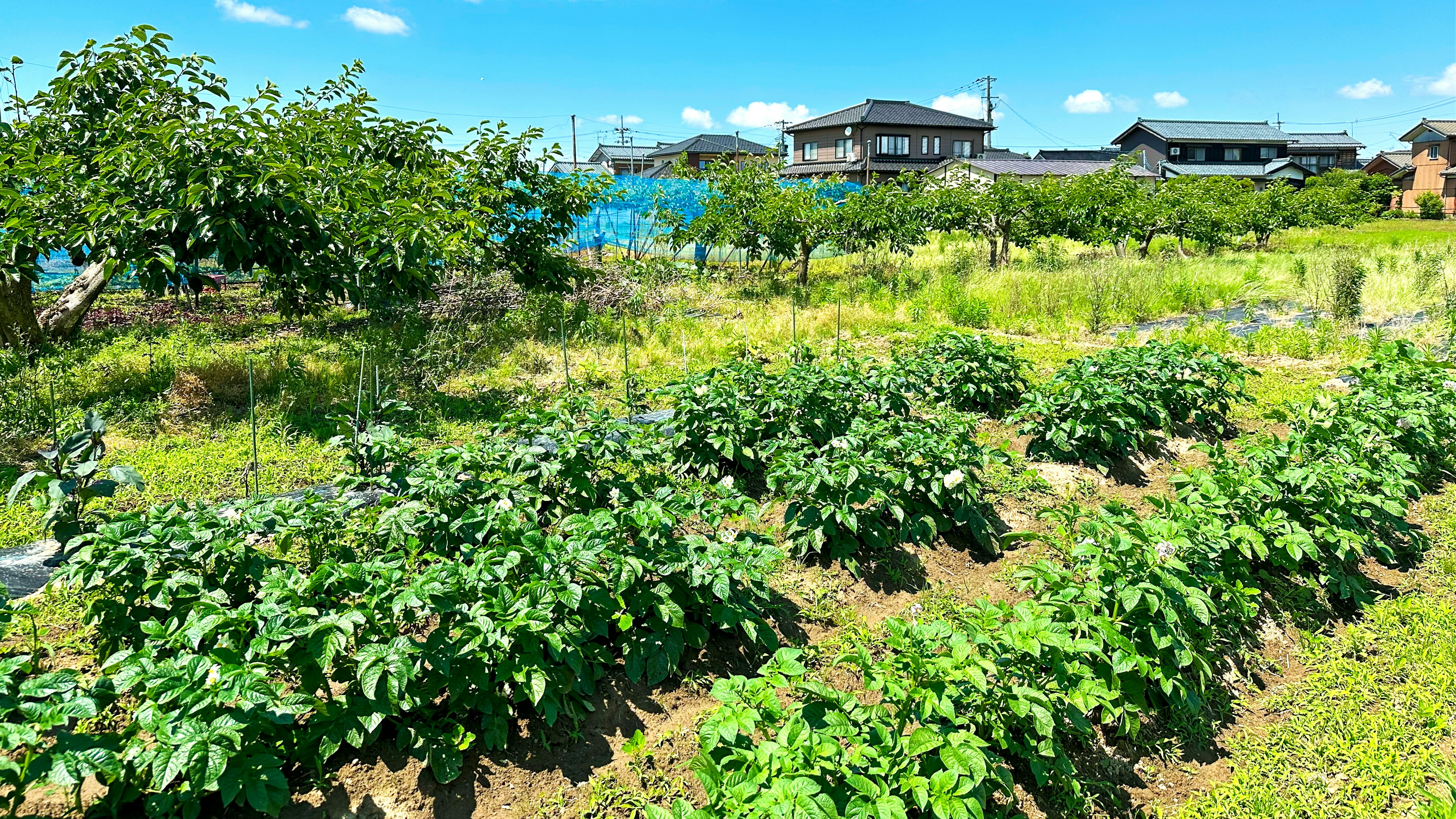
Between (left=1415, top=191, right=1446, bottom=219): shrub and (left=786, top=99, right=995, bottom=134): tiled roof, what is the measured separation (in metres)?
17.7

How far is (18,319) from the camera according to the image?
7.69 meters

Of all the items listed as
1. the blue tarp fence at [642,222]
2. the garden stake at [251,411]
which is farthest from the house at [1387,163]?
the garden stake at [251,411]

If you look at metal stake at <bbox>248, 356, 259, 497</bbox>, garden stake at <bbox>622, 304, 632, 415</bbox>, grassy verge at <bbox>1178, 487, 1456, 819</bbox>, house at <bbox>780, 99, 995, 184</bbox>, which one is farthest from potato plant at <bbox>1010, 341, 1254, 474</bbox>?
house at <bbox>780, 99, 995, 184</bbox>

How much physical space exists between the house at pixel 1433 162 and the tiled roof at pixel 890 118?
712 inches

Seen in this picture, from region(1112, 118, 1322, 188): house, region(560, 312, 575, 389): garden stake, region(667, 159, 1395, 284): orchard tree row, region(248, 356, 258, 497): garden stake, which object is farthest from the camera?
region(1112, 118, 1322, 188): house

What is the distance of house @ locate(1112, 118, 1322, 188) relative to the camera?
139 feet

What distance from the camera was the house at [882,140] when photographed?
125ft

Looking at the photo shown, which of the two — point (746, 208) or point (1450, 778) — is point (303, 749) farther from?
point (746, 208)

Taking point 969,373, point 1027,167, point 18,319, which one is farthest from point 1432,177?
point 18,319

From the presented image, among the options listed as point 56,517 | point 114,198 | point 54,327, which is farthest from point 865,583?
point 54,327

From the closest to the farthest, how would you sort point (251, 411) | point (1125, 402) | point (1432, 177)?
1. point (251, 411)
2. point (1125, 402)
3. point (1432, 177)

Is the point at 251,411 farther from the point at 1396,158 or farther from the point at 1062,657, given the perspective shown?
the point at 1396,158

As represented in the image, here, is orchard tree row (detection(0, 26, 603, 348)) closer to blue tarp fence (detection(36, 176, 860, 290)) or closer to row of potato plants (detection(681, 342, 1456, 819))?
row of potato plants (detection(681, 342, 1456, 819))

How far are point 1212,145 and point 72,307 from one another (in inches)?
1907
